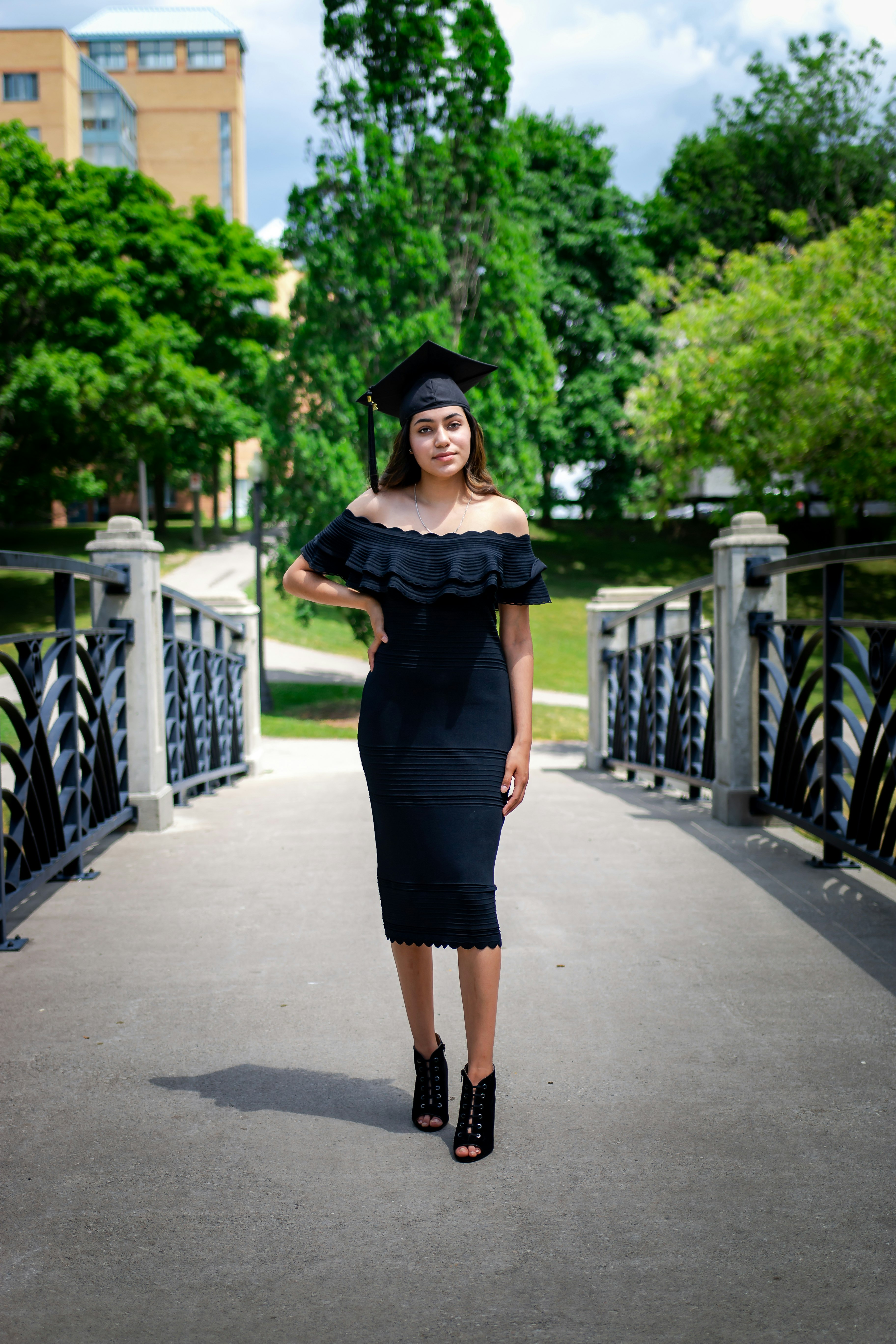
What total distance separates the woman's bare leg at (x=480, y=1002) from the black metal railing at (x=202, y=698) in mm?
4386

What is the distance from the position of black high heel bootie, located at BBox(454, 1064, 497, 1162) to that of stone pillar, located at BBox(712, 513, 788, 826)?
3.70 meters

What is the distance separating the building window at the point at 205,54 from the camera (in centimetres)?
6381

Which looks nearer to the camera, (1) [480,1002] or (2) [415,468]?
(1) [480,1002]

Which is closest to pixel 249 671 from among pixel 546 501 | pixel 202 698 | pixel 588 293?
pixel 202 698

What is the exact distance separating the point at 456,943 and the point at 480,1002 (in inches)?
6.0

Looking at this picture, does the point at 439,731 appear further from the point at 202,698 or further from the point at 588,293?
the point at 588,293

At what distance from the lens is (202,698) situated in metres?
8.19

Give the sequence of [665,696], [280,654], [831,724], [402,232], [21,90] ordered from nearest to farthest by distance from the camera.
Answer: [831,724], [665,696], [402,232], [280,654], [21,90]

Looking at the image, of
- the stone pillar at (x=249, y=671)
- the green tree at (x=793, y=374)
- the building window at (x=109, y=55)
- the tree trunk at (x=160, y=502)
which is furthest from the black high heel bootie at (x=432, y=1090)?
the building window at (x=109, y=55)

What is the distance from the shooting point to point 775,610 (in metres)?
6.05

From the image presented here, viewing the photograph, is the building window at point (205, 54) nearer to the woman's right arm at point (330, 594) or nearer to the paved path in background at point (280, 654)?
the paved path in background at point (280, 654)

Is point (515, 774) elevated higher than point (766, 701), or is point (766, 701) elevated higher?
point (515, 774)

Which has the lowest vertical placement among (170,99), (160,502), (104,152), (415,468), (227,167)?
(415,468)

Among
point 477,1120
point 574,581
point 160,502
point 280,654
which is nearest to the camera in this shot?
point 477,1120
